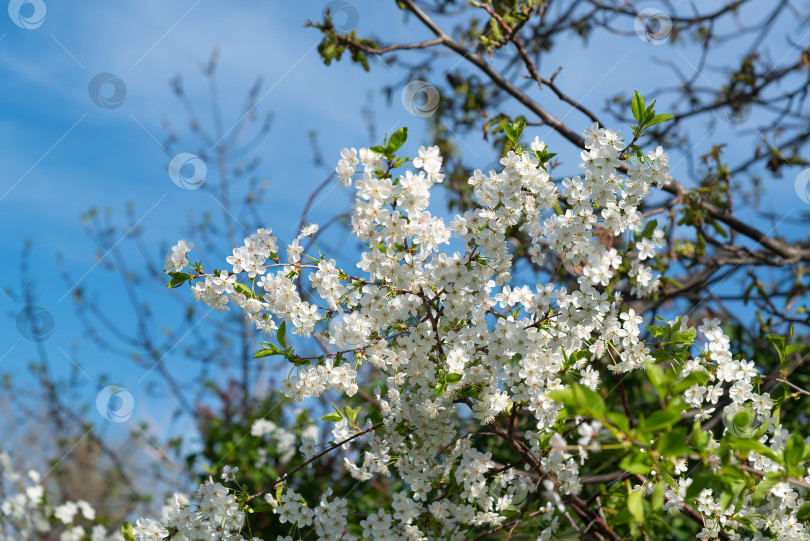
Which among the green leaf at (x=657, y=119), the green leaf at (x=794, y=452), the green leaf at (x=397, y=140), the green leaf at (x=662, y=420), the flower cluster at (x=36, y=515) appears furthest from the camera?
the flower cluster at (x=36, y=515)

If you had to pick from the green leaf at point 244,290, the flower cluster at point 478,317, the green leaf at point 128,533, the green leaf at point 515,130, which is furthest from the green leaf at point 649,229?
the green leaf at point 128,533

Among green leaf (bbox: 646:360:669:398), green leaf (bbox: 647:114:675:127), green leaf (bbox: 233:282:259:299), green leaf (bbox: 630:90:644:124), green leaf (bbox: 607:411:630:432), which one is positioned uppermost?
green leaf (bbox: 630:90:644:124)

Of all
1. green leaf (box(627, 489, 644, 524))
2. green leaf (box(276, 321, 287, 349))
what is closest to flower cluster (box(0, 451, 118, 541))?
green leaf (box(276, 321, 287, 349))

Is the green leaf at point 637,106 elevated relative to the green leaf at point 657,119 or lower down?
elevated

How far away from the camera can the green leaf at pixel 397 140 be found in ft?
5.49

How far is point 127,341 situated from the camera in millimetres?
6254

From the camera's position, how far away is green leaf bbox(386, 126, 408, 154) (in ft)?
5.49

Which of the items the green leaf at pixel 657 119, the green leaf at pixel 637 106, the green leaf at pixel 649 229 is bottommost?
the green leaf at pixel 649 229

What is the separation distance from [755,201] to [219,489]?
16.7ft

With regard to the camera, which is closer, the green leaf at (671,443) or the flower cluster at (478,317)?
the green leaf at (671,443)

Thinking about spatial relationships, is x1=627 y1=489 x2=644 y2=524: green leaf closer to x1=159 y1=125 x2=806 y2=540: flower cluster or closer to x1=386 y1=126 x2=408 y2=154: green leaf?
x1=159 y1=125 x2=806 y2=540: flower cluster

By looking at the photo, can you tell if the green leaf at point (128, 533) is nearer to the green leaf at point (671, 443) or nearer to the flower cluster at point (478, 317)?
the flower cluster at point (478, 317)

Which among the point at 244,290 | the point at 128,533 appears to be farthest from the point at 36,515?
the point at 244,290

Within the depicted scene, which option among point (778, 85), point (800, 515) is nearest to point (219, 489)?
point (800, 515)
